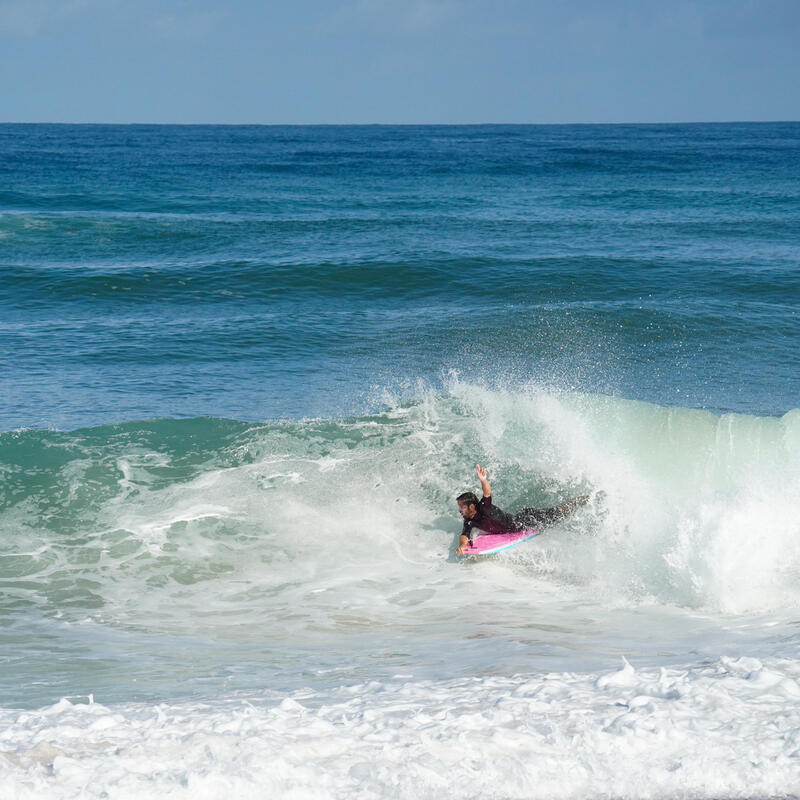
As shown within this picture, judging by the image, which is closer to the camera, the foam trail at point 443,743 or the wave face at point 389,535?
the foam trail at point 443,743

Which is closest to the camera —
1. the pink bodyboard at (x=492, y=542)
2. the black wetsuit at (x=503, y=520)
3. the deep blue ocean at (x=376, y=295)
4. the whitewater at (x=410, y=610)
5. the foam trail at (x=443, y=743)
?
the foam trail at (x=443, y=743)

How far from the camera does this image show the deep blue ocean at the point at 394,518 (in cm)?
521

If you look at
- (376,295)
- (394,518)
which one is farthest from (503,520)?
(376,295)

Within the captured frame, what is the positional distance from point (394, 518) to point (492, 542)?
1.51 metres

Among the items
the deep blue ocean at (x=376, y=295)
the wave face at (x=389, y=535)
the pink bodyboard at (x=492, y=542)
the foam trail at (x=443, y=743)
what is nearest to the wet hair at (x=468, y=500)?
the pink bodyboard at (x=492, y=542)

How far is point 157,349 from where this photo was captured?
58.9 feet

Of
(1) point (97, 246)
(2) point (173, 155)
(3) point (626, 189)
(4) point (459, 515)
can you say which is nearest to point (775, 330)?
(4) point (459, 515)

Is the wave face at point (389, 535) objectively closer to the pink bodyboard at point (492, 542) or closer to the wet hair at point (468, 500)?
the pink bodyboard at point (492, 542)

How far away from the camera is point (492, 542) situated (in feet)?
32.1

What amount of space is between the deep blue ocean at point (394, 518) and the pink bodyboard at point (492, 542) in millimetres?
132

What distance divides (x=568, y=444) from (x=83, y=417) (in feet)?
22.4

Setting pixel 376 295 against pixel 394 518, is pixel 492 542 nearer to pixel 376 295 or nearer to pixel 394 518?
pixel 394 518

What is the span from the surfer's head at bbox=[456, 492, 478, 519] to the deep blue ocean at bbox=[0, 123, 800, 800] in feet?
1.66

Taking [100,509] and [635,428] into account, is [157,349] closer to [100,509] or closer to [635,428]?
[100,509]
